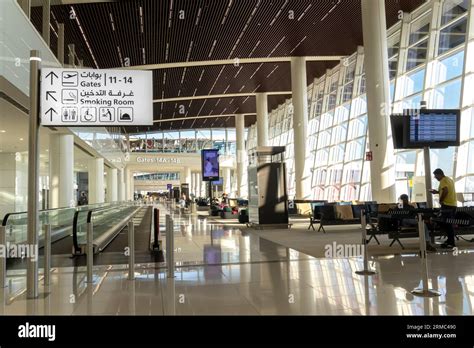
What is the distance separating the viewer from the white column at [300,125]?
88.7 ft

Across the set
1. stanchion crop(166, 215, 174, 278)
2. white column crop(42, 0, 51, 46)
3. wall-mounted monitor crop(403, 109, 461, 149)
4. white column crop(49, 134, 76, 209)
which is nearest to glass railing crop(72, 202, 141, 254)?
stanchion crop(166, 215, 174, 278)

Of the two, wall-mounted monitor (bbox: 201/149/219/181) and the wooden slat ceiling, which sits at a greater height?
the wooden slat ceiling

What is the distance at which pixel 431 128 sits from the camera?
10.0 meters

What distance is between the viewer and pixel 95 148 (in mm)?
Answer: 23312

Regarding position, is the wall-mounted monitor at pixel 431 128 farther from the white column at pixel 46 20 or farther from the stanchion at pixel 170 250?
the white column at pixel 46 20

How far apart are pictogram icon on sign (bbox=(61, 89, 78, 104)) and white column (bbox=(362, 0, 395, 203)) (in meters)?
12.9

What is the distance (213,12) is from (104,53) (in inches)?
297

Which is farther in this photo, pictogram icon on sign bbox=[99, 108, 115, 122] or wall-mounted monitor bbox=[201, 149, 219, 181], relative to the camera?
wall-mounted monitor bbox=[201, 149, 219, 181]

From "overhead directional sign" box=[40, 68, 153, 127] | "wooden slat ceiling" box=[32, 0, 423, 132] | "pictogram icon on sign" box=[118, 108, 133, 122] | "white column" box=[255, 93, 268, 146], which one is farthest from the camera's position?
"white column" box=[255, 93, 268, 146]

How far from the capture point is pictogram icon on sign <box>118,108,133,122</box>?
655 cm
